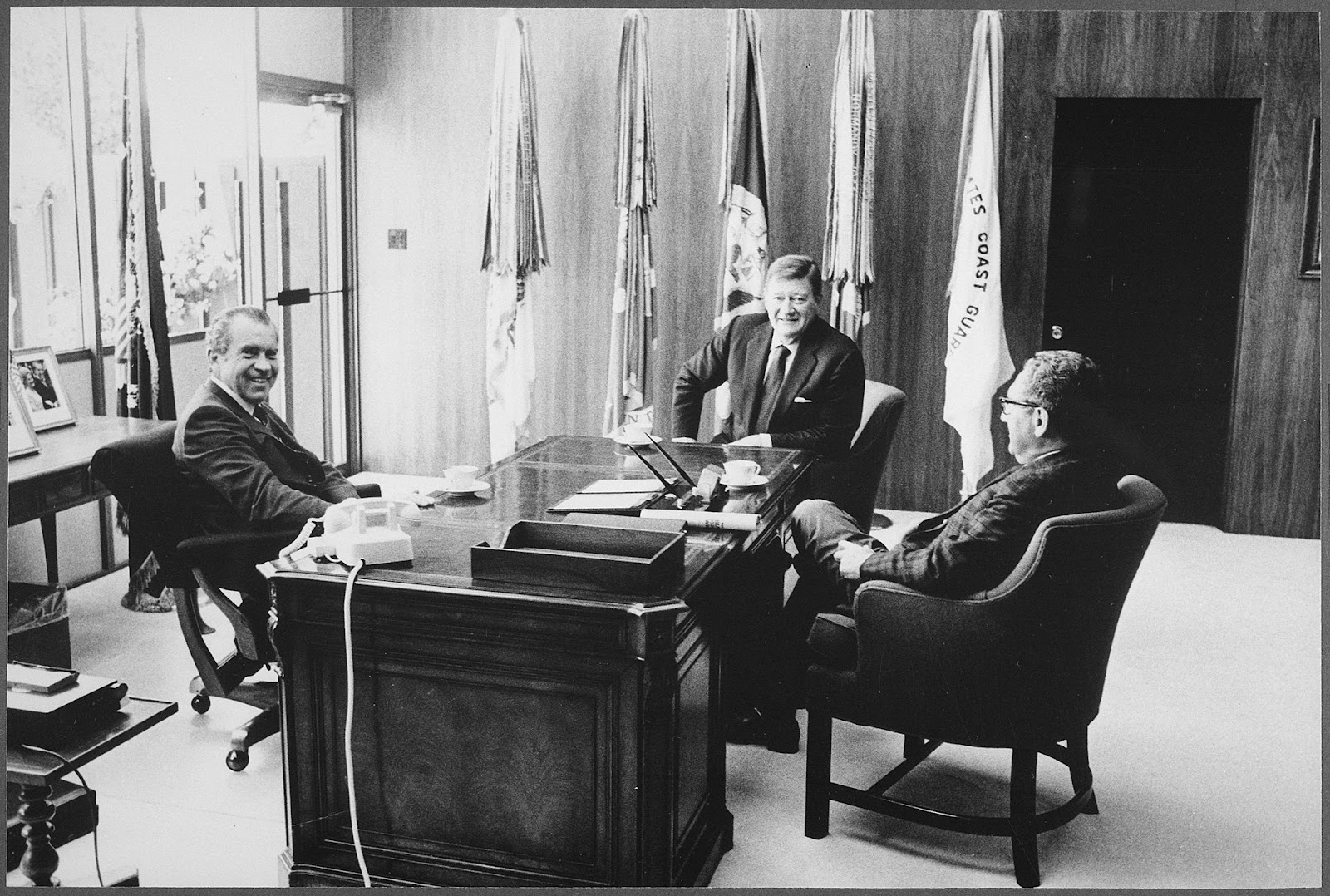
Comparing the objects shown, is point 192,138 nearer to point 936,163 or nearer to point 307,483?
point 307,483

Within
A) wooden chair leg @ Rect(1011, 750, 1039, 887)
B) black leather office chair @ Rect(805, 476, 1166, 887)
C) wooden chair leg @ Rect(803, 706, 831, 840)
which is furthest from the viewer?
wooden chair leg @ Rect(803, 706, 831, 840)

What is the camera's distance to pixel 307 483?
3588 mm

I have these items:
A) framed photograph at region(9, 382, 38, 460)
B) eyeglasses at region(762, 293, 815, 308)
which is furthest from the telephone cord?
eyeglasses at region(762, 293, 815, 308)

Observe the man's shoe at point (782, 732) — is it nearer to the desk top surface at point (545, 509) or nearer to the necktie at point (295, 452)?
the desk top surface at point (545, 509)

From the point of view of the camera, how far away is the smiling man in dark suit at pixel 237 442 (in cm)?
337

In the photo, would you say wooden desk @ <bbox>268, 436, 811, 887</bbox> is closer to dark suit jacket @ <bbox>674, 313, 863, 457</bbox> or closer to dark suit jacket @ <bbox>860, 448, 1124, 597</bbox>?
dark suit jacket @ <bbox>860, 448, 1124, 597</bbox>

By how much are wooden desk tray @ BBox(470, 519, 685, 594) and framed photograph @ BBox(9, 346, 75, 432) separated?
209 cm

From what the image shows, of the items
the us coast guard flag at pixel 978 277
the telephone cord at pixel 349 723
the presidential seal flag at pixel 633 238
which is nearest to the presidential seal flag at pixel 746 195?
the presidential seal flag at pixel 633 238

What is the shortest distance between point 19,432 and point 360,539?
5.77 feet

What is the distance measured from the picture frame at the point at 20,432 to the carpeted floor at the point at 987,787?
62 cm

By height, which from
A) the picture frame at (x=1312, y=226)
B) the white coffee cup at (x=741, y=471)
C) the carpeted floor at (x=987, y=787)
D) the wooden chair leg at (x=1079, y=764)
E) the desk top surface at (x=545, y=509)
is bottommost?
the carpeted floor at (x=987, y=787)

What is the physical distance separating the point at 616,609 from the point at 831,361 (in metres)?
2.14

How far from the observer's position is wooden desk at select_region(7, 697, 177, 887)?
6.84 ft

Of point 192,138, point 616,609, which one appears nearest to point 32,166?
point 192,138
